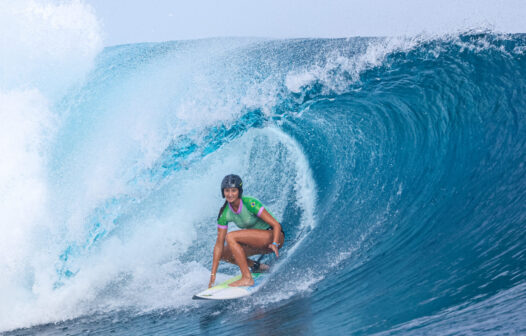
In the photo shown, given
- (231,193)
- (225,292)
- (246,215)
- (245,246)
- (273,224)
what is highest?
(231,193)

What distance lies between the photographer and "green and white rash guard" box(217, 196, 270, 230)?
446 centimetres

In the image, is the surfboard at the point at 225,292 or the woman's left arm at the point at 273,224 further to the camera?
the woman's left arm at the point at 273,224

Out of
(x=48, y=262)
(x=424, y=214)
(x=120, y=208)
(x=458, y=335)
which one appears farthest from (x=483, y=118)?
(x=48, y=262)

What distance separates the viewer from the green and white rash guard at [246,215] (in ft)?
14.6

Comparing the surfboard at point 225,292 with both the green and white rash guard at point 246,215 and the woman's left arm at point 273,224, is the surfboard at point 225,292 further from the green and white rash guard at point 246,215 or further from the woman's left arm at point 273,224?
the green and white rash guard at point 246,215

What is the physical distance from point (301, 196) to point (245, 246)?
236 centimetres

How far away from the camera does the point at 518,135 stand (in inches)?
208

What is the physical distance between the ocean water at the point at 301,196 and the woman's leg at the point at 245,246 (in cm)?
25

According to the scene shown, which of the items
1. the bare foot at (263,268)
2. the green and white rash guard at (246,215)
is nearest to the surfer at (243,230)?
the green and white rash guard at (246,215)

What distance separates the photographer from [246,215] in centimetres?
455

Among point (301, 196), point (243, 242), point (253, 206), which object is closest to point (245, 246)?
point (243, 242)

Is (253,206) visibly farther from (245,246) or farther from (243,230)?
(245,246)

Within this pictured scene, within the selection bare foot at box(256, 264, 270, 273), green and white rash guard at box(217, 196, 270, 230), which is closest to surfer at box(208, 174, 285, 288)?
green and white rash guard at box(217, 196, 270, 230)

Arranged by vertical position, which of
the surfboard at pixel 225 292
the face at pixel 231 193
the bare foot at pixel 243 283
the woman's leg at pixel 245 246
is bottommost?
the surfboard at pixel 225 292
